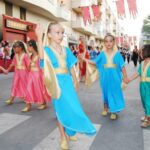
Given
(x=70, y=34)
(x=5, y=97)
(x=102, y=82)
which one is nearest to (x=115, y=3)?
(x=5, y=97)

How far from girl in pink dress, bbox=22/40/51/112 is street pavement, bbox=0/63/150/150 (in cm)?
24

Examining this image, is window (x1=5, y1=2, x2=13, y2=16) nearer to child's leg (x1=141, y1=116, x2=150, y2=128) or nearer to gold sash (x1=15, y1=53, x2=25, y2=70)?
gold sash (x1=15, y1=53, x2=25, y2=70)

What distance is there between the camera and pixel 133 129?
4965mm

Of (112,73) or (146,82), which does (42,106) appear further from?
(146,82)

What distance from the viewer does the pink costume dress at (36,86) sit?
21.7 feet

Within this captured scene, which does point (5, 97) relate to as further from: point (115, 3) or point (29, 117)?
point (115, 3)

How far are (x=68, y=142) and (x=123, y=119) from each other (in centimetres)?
182

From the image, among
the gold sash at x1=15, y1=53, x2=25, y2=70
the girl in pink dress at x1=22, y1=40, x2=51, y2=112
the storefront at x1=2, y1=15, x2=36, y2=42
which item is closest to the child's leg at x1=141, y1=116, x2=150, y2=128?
the girl in pink dress at x1=22, y1=40, x2=51, y2=112

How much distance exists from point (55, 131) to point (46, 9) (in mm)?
20189

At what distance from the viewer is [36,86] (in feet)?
22.0

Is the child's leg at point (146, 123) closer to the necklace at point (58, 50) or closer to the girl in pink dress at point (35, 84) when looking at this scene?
the necklace at point (58, 50)

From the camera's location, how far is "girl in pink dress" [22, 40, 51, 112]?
259 inches

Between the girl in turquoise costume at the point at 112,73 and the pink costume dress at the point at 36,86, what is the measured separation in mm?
1422

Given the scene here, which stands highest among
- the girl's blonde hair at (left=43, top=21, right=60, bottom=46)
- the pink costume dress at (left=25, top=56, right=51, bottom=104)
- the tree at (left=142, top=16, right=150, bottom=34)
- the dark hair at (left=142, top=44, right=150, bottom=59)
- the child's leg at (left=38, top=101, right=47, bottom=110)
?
the tree at (left=142, top=16, right=150, bottom=34)
